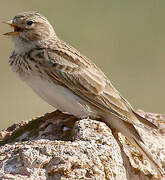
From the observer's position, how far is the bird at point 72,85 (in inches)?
339

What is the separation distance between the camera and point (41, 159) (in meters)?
6.68

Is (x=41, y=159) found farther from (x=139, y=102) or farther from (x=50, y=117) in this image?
(x=139, y=102)

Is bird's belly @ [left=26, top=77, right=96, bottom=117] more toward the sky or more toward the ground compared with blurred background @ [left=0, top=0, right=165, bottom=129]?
more toward the ground

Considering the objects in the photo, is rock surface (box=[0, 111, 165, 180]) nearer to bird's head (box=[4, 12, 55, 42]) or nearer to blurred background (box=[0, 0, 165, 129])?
bird's head (box=[4, 12, 55, 42])

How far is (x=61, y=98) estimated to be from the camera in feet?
28.3

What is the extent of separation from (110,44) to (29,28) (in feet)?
35.3

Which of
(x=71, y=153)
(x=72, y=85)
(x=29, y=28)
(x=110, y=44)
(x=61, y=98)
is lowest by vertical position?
(x=71, y=153)

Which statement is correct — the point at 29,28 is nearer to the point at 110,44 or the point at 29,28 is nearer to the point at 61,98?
the point at 61,98

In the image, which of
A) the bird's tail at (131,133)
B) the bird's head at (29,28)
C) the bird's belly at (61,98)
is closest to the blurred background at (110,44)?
the bird's head at (29,28)

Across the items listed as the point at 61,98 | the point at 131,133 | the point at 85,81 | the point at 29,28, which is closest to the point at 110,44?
the point at 29,28

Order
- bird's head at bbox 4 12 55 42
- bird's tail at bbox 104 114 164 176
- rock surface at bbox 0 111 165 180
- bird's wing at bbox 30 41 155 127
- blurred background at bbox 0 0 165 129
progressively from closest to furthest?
rock surface at bbox 0 111 165 180 → bird's tail at bbox 104 114 164 176 → bird's wing at bbox 30 41 155 127 → bird's head at bbox 4 12 55 42 → blurred background at bbox 0 0 165 129

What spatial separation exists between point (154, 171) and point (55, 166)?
1.71 meters

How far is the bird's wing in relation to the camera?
875cm

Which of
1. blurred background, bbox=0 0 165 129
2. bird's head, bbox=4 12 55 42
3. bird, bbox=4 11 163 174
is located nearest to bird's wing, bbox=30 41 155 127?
bird, bbox=4 11 163 174
